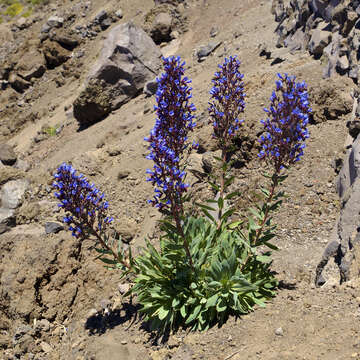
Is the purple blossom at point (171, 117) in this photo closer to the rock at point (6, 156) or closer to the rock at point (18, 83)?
the rock at point (6, 156)

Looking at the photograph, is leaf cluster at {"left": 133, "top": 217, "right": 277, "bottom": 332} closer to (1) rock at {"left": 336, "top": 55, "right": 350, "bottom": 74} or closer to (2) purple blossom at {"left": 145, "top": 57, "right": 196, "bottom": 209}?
(2) purple blossom at {"left": 145, "top": 57, "right": 196, "bottom": 209}

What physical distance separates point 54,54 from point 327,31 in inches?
732

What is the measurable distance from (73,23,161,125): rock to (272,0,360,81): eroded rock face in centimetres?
620

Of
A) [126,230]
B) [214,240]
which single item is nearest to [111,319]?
[126,230]

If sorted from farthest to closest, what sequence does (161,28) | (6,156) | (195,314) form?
1. (161,28)
2. (6,156)
3. (195,314)

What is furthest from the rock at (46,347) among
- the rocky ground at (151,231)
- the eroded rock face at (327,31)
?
the eroded rock face at (327,31)

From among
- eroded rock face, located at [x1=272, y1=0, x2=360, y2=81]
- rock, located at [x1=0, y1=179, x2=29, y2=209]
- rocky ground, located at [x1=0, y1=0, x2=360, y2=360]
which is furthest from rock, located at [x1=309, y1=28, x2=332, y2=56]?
rock, located at [x1=0, y1=179, x2=29, y2=209]

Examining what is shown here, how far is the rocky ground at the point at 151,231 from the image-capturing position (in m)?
4.74

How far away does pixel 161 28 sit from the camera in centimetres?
1962

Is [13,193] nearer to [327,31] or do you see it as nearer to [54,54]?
[327,31]

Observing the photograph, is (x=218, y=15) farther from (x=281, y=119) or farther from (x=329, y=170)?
(x=281, y=119)

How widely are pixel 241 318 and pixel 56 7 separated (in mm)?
32453

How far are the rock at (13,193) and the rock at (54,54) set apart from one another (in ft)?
48.8

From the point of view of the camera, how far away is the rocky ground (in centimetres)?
474
